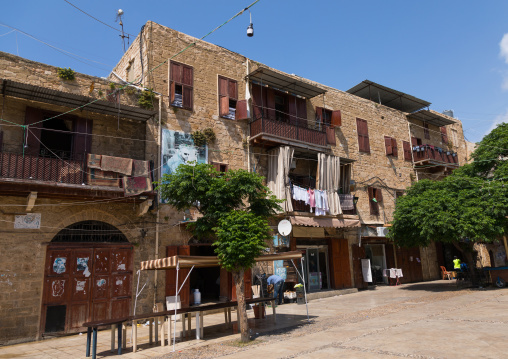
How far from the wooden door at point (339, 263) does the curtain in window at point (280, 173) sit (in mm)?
3994

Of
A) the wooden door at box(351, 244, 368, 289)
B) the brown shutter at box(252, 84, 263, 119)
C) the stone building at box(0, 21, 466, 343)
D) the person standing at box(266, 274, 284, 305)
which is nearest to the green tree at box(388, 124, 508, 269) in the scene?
the wooden door at box(351, 244, 368, 289)

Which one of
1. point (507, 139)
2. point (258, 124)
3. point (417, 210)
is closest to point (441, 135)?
point (507, 139)

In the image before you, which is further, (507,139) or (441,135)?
(441,135)

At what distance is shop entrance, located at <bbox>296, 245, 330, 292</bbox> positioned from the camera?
57.2 ft

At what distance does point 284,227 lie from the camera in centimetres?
1479

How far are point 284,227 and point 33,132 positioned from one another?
30.6 ft

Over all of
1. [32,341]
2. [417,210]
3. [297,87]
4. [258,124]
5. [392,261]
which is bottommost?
[32,341]

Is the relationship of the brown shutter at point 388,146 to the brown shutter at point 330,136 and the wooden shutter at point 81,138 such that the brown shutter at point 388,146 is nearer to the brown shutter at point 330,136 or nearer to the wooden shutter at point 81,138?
the brown shutter at point 330,136

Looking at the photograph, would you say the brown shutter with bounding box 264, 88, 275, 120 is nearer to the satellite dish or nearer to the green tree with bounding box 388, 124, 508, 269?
the satellite dish

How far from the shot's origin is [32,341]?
10320mm

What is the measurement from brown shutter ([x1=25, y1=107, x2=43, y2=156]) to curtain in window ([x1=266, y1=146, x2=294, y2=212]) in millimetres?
8961

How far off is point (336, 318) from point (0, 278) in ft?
31.1

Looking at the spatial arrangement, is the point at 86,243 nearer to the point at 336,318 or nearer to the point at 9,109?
the point at 9,109

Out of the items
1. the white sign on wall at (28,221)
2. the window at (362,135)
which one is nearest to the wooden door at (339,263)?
the window at (362,135)
